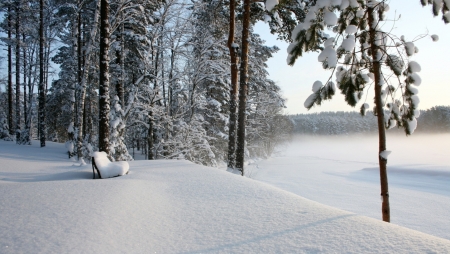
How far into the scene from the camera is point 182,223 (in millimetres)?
2549

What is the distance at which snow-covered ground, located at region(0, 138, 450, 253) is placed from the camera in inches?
77.7

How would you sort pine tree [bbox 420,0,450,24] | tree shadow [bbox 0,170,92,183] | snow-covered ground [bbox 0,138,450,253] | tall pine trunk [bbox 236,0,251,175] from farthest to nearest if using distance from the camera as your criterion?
tall pine trunk [bbox 236,0,251,175], tree shadow [bbox 0,170,92,183], pine tree [bbox 420,0,450,24], snow-covered ground [bbox 0,138,450,253]

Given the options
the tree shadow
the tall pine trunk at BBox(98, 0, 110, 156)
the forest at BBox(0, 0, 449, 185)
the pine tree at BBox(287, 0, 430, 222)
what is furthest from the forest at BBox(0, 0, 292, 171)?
the pine tree at BBox(287, 0, 430, 222)

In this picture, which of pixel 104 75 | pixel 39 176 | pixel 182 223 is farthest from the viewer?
pixel 104 75

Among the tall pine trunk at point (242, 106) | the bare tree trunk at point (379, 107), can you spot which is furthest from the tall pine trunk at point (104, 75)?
the bare tree trunk at point (379, 107)

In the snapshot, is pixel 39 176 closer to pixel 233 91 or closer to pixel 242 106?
pixel 242 106

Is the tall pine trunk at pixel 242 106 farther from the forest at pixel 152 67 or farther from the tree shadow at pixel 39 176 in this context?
the tree shadow at pixel 39 176

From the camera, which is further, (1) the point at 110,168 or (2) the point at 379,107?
(1) the point at 110,168

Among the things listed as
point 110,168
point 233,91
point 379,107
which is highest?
point 233,91

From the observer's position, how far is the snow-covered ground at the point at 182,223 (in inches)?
77.7

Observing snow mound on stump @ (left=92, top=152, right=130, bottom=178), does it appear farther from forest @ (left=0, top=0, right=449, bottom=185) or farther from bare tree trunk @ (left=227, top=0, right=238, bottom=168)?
bare tree trunk @ (left=227, top=0, right=238, bottom=168)

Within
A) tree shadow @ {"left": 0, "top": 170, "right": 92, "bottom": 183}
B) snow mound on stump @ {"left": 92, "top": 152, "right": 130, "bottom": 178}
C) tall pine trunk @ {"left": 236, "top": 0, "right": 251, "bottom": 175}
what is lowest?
tree shadow @ {"left": 0, "top": 170, "right": 92, "bottom": 183}

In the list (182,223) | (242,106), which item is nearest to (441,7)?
(182,223)

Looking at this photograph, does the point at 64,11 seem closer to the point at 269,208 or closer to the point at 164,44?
the point at 164,44
